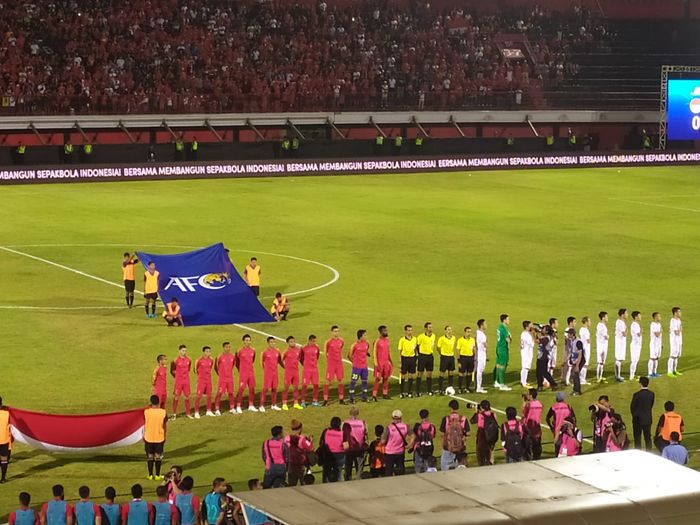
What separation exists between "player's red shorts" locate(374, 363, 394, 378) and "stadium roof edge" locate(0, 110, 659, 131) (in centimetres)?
3609

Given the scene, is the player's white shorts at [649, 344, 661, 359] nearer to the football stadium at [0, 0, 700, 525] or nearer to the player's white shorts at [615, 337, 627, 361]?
the football stadium at [0, 0, 700, 525]

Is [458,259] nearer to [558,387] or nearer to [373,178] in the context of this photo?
[558,387]

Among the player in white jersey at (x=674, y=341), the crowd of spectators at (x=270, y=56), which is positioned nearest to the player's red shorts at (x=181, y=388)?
the player in white jersey at (x=674, y=341)

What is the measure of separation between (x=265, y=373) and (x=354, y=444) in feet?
17.1

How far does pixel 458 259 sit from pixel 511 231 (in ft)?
20.7

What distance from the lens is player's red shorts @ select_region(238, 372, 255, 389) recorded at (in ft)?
78.5

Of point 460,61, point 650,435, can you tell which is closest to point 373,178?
point 460,61

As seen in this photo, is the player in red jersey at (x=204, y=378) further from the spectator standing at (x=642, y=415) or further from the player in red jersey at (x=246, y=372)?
the spectator standing at (x=642, y=415)

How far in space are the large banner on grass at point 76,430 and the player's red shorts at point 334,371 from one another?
5305 millimetres

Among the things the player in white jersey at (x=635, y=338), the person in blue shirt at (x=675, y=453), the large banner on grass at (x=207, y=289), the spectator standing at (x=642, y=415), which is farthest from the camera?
the large banner on grass at (x=207, y=289)

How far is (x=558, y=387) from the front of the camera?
85.3ft

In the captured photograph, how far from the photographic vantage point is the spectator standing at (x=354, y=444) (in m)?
19.4

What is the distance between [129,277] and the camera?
3231 cm

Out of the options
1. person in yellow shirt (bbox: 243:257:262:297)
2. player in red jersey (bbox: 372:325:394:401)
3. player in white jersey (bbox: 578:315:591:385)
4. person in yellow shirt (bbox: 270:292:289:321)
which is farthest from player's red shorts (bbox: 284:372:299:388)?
person in yellow shirt (bbox: 243:257:262:297)
